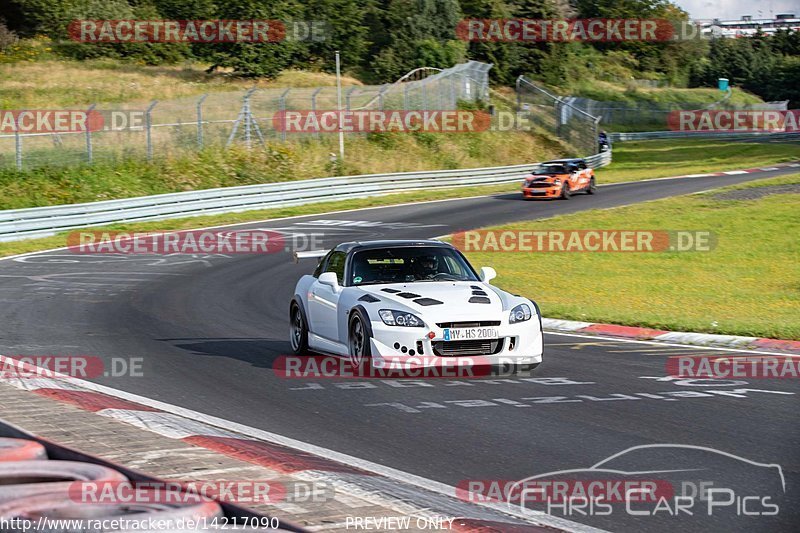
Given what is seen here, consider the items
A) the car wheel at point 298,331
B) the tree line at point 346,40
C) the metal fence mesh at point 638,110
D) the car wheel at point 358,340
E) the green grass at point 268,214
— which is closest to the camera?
the car wheel at point 358,340

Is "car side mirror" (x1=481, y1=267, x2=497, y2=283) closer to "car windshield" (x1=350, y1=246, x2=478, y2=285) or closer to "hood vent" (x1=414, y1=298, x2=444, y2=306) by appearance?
"car windshield" (x1=350, y1=246, x2=478, y2=285)

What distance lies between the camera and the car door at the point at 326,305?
11.9 meters

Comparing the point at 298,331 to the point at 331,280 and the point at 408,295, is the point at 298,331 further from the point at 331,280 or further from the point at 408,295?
the point at 408,295

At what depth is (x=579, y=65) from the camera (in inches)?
3804

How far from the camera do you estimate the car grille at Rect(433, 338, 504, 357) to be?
417 inches

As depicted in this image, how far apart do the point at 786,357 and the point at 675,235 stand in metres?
16.9

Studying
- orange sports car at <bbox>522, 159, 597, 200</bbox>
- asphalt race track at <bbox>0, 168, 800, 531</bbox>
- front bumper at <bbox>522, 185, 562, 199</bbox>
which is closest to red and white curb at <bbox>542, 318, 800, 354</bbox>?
asphalt race track at <bbox>0, 168, 800, 531</bbox>

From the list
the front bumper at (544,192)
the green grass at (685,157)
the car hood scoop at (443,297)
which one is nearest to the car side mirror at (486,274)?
the car hood scoop at (443,297)

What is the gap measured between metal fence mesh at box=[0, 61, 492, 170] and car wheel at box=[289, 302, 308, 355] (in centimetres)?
2425

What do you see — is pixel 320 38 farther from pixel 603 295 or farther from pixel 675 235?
pixel 603 295

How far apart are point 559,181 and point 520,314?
96.2ft

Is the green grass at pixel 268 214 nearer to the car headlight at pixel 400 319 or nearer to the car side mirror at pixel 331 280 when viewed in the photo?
the car side mirror at pixel 331 280

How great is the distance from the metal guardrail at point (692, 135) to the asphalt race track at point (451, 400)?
214 ft

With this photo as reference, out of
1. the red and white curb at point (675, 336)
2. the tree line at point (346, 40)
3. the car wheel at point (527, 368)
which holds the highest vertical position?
the tree line at point (346, 40)
